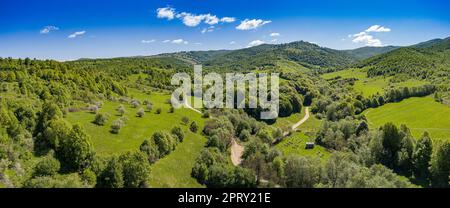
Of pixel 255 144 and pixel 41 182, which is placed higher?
pixel 41 182

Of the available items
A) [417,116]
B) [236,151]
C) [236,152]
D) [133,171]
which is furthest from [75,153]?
[417,116]

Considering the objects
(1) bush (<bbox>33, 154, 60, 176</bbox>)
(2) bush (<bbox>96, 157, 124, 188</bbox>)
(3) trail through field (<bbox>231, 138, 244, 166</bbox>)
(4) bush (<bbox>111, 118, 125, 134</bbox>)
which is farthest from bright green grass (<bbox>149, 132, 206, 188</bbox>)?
(1) bush (<bbox>33, 154, 60, 176</bbox>)

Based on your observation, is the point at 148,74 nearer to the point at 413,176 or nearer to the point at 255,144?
the point at 255,144

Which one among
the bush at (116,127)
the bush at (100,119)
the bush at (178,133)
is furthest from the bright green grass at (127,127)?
the bush at (178,133)

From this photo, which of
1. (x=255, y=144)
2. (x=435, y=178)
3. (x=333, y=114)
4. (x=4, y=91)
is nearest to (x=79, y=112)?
(x=4, y=91)

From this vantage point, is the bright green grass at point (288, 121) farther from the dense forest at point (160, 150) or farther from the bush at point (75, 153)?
the bush at point (75, 153)
